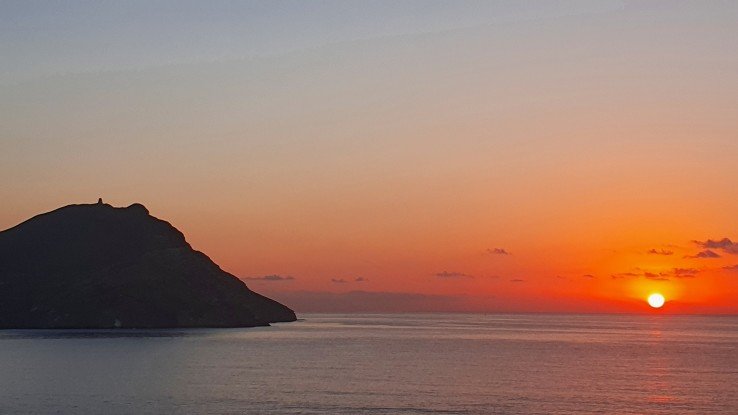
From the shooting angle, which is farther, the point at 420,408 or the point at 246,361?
the point at 246,361

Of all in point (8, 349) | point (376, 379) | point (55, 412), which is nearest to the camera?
point (55, 412)

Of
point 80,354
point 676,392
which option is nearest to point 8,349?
point 80,354

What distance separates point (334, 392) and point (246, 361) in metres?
47.7

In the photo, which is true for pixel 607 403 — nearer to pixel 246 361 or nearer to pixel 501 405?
pixel 501 405

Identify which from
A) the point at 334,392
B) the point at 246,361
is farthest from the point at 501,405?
the point at 246,361

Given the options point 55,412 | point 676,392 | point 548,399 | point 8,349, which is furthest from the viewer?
point 8,349

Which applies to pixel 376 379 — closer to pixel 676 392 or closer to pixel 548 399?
pixel 548 399

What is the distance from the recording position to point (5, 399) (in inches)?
3376

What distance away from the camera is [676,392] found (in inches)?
3834

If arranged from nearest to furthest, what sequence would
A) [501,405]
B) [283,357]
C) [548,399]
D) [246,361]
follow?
[501,405], [548,399], [246,361], [283,357]

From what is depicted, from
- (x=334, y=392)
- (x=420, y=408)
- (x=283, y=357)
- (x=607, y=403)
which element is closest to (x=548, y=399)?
(x=607, y=403)

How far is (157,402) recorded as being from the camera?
83875mm

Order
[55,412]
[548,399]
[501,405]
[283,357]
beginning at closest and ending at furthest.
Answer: [55,412] → [501,405] → [548,399] → [283,357]

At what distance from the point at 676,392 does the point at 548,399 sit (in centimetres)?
1802
